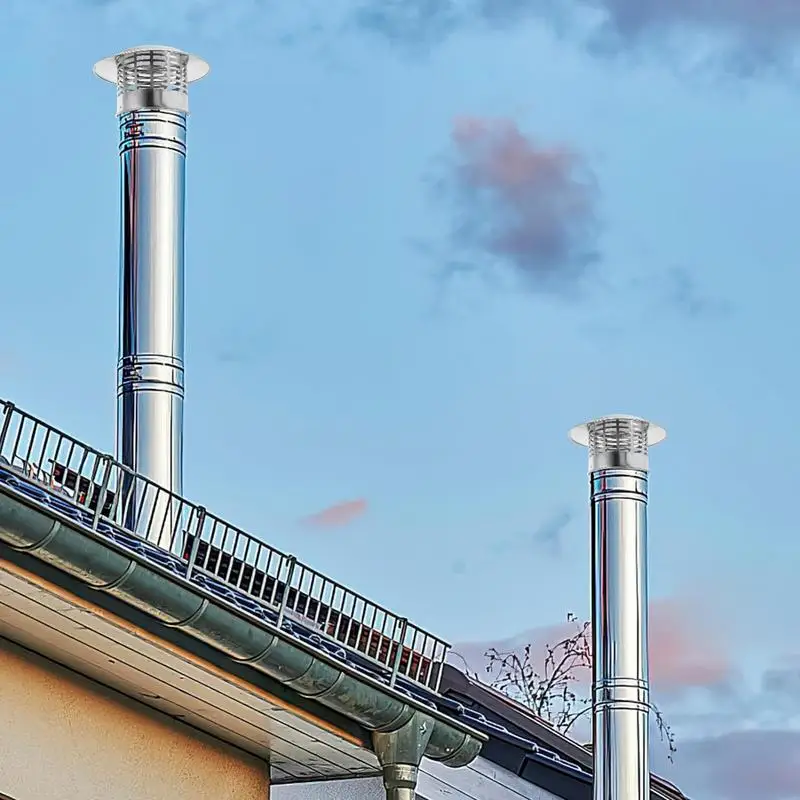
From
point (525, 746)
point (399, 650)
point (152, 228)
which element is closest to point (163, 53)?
point (152, 228)

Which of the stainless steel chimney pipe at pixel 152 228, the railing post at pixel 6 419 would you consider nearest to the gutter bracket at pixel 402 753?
the railing post at pixel 6 419

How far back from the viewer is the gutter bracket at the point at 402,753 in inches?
531

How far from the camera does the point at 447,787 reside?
16109mm

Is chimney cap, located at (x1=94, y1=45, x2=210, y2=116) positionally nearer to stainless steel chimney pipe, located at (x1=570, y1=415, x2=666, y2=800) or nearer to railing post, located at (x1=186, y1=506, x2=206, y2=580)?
stainless steel chimney pipe, located at (x1=570, y1=415, x2=666, y2=800)

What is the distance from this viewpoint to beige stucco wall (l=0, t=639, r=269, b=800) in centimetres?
1295

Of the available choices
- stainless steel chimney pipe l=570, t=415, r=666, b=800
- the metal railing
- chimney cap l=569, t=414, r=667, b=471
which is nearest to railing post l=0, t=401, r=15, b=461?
→ the metal railing

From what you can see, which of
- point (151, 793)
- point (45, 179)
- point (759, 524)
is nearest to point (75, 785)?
point (151, 793)

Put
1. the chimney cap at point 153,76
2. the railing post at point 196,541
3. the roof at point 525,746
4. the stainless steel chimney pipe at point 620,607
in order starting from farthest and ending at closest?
the stainless steel chimney pipe at point 620,607
the chimney cap at point 153,76
the roof at point 525,746
the railing post at point 196,541

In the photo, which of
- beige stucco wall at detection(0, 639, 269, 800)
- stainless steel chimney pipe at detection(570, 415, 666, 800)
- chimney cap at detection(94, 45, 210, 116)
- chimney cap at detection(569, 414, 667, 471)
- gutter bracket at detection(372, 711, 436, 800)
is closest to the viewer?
beige stucco wall at detection(0, 639, 269, 800)

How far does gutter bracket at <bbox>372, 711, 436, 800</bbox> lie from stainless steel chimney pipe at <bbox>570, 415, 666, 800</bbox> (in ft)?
15.5

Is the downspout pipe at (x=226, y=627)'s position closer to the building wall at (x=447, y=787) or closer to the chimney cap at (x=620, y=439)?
the building wall at (x=447, y=787)

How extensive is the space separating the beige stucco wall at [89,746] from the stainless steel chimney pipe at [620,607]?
4458 millimetres

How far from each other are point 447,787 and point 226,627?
4.23m

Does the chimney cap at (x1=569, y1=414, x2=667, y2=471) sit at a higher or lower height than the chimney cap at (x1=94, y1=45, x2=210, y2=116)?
lower
